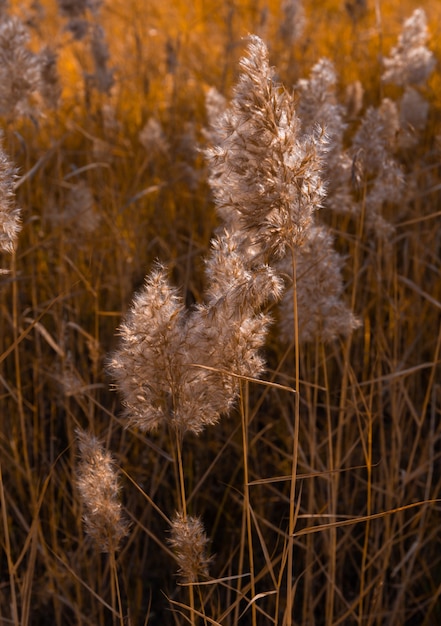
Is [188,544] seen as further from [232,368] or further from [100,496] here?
[232,368]

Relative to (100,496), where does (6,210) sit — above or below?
above

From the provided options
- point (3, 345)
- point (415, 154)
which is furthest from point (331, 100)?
point (415, 154)

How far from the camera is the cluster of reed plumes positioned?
115 cm

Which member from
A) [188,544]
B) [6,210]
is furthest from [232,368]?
[6,210]

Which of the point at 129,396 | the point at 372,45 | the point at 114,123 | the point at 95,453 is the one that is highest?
the point at 372,45

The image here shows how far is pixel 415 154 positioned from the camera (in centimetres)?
339

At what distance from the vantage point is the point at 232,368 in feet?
3.84

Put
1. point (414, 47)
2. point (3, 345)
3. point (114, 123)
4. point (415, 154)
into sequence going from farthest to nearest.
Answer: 1. point (415, 154)
2. point (114, 123)
3. point (414, 47)
4. point (3, 345)

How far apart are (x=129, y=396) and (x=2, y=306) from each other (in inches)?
46.3

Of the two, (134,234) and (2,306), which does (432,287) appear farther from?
(2,306)

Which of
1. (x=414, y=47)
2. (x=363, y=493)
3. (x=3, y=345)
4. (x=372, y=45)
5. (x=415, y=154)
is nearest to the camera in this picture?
(x=363, y=493)

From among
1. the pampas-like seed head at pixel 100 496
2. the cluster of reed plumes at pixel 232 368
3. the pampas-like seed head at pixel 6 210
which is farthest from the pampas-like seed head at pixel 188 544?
the pampas-like seed head at pixel 6 210

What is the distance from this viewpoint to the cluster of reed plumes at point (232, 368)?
115 cm

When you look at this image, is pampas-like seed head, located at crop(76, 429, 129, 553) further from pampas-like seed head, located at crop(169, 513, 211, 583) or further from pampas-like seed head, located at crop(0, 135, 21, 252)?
pampas-like seed head, located at crop(0, 135, 21, 252)
